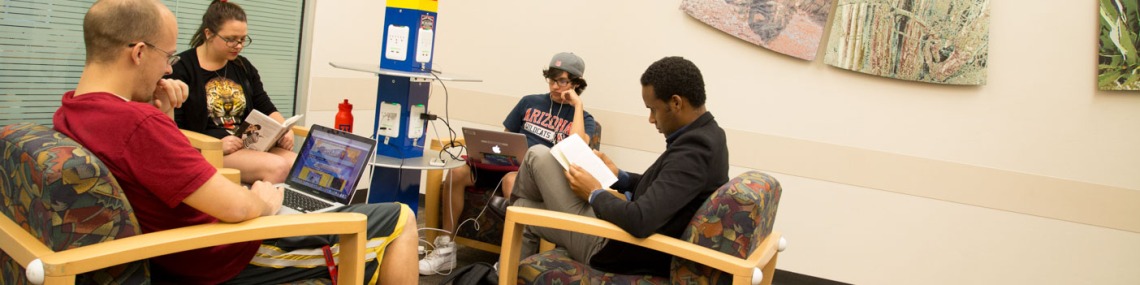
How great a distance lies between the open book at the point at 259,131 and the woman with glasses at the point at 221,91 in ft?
0.10

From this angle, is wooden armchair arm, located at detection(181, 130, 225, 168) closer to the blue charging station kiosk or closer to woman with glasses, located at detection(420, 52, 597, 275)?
the blue charging station kiosk

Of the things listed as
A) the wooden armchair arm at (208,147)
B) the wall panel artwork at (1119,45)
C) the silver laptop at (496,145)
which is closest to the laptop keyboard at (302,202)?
the wooden armchair arm at (208,147)

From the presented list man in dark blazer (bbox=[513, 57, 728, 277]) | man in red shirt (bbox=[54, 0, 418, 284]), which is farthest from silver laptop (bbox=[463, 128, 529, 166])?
man in red shirt (bbox=[54, 0, 418, 284])

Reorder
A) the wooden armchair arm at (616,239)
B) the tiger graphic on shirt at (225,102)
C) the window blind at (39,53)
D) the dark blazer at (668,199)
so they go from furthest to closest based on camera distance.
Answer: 1. the tiger graphic on shirt at (225,102)
2. the window blind at (39,53)
3. the dark blazer at (668,199)
4. the wooden armchair arm at (616,239)

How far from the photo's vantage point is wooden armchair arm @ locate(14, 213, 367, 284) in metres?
1.82

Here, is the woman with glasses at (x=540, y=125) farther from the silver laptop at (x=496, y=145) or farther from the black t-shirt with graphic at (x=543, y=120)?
the silver laptop at (x=496, y=145)

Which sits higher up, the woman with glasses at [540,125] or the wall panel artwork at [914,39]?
the wall panel artwork at [914,39]

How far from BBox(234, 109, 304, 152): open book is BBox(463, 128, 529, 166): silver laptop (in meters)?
0.76

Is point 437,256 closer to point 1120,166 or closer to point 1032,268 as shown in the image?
point 1032,268

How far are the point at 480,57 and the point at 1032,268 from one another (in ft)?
9.83

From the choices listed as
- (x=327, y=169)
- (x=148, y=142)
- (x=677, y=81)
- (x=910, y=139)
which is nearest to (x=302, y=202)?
(x=327, y=169)

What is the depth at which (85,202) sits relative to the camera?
73.9 inches

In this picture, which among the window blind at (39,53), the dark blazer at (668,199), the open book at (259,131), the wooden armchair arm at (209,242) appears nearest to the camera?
the wooden armchair arm at (209,242)

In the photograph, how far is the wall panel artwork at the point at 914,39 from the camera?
4008 millimetres
